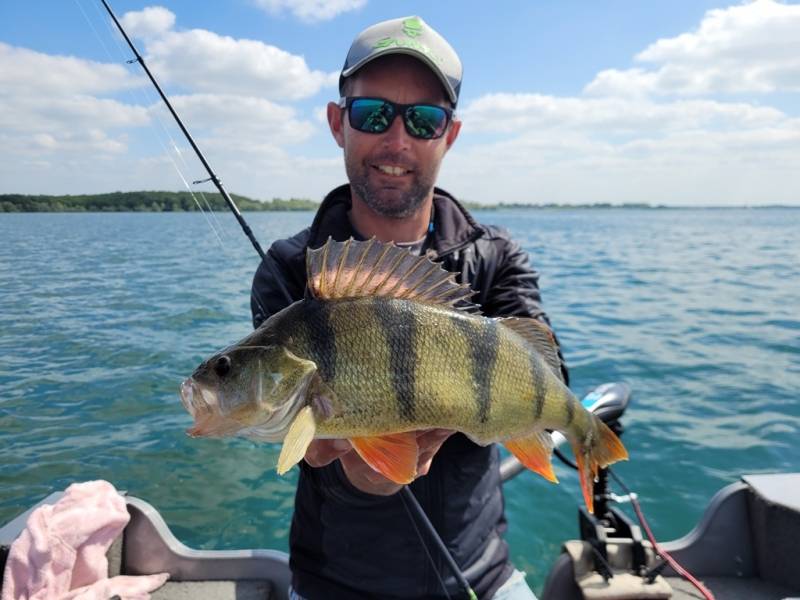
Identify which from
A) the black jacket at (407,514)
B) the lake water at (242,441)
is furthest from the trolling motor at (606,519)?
the lake water at (242,441)

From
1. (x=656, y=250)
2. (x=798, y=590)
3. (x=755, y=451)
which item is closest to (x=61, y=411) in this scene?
(x=798, y=590)

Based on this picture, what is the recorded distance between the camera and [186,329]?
12.9 meters

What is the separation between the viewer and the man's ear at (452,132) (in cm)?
305

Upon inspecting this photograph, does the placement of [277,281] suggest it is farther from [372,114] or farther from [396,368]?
[396,368]

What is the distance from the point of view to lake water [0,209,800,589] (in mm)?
6242

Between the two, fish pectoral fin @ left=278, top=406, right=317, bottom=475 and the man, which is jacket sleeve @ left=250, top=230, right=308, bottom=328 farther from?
fish pectoral fin @ left=278, top=406, right=317, bottom=475

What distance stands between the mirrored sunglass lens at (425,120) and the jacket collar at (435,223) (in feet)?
1.47

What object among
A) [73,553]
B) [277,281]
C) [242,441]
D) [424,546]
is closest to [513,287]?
[277,281]

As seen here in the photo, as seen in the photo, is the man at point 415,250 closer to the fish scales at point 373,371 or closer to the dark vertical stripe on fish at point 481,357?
the fish scales at point 373,371

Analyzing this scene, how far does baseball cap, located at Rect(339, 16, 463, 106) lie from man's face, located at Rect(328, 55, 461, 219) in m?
0.06

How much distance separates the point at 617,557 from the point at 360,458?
231 centimetres

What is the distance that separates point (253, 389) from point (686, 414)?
8.30m

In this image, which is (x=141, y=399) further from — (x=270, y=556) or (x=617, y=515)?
(x=617, y=515)

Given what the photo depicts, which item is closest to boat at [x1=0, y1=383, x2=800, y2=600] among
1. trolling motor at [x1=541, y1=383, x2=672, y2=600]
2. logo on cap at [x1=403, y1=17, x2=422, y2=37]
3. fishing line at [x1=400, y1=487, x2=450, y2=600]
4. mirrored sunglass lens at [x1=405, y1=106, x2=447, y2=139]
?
trolling motor at [x1=541, y1=383, x2=672, y2=600]
